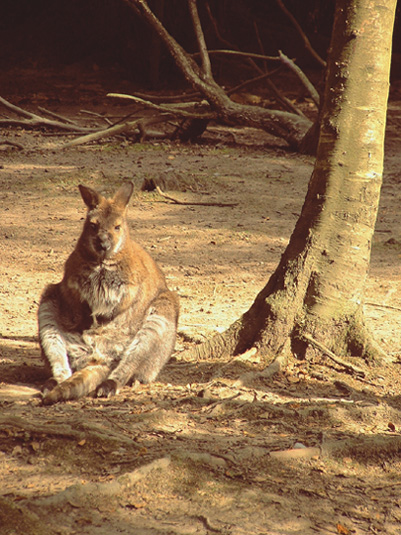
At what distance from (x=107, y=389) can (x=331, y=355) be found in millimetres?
1547

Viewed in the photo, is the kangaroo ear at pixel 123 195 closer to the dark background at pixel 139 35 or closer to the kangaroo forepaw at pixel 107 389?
the kangaroo forepaw at pixel 107 389

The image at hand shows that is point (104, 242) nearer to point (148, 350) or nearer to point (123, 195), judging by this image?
point (123, 195)

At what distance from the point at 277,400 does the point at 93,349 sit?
4.28ft

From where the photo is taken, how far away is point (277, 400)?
4.43 m

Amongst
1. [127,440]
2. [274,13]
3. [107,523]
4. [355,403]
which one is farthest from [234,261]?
[274,13]

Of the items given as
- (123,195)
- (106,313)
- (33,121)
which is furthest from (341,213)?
(33,121)

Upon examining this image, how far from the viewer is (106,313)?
15.8ft

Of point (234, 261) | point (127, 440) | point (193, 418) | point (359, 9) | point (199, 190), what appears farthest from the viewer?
point (199, 190)

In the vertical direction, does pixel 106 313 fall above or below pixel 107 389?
above

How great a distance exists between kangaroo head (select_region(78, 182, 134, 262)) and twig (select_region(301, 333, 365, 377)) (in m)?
1.45

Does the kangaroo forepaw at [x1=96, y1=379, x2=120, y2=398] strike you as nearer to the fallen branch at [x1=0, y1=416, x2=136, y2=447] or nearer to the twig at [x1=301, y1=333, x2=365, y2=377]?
the fallen branch at [x1=0, y1=416, x2=136, y2=447]

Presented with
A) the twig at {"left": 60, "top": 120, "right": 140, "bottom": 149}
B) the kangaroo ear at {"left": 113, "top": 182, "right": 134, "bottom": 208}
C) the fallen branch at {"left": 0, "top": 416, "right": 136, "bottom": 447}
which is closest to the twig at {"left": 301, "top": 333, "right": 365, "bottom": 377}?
the kangaroo ear at {"left": 113, "top": 182, "right": 134, "bottom": 208}

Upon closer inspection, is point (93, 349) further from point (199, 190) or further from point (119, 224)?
point (199, 190)

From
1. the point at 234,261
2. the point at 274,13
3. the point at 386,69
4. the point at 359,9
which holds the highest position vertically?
the point at 274,13
